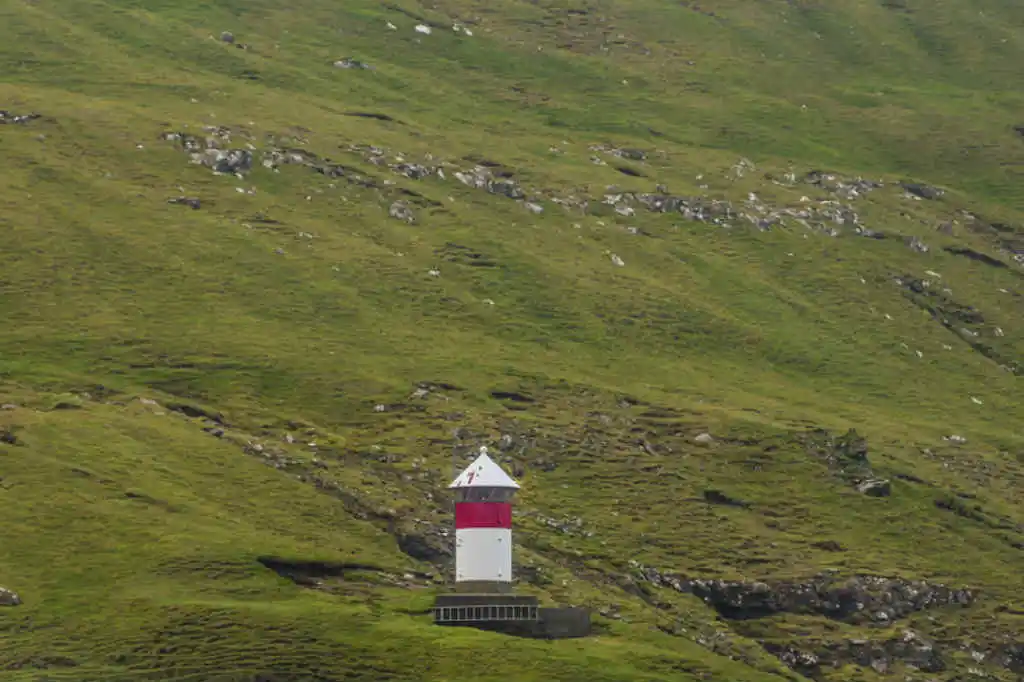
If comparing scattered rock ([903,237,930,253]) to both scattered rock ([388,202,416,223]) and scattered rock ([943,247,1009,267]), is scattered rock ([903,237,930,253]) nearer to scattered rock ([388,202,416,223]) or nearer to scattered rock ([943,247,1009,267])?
scattered rock ([943,247,1009,267])

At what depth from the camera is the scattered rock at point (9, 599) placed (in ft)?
307

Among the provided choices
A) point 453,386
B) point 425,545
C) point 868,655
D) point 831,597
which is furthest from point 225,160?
point 868,655

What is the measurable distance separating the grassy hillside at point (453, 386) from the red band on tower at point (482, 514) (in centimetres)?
786

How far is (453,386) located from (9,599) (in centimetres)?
4733

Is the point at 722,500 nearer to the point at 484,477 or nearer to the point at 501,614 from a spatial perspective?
the point at 501,614

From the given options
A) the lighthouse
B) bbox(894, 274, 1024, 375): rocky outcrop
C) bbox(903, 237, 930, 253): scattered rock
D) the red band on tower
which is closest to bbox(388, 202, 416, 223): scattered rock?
bbox(894, 274, 1024, 375): rocky outcrop

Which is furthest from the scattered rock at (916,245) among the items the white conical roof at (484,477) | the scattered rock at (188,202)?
the white conical roof at (484,477)

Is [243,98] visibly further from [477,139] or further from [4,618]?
[4,618]

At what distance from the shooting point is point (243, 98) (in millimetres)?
183250

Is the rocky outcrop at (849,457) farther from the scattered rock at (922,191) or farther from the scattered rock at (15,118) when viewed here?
the scattered rock at (15,118)

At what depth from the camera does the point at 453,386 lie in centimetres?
13638

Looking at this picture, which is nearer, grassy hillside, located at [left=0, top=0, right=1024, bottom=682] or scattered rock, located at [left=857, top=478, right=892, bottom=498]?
grassy hillside, located at [left=0, top=0, right=1024, bottom=682]

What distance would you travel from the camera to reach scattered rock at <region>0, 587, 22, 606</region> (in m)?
93.4

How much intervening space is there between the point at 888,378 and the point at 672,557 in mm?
46180
